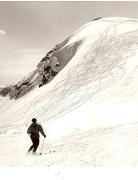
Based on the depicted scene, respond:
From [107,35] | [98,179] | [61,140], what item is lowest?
[61,140]

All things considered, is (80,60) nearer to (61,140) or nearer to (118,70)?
(118,70)

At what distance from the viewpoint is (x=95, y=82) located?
1292 inches

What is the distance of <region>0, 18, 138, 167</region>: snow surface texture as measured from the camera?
48.4ft

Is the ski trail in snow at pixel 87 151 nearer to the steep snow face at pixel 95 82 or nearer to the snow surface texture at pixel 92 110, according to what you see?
the snow surface texture at pixel 92 110

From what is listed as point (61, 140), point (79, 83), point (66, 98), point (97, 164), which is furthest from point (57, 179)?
point (79, 83)

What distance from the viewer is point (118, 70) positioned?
32562mm

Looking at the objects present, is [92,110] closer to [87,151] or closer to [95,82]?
[87,151]

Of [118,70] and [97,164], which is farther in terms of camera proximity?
[118,70]

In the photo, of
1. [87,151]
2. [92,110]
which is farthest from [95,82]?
[87,151]

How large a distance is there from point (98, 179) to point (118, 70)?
25.1 metres

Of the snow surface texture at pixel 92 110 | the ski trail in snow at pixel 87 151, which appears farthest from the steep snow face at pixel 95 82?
the ski trail in snow at pixel 87 151

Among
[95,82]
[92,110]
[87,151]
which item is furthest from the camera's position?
[95,82]

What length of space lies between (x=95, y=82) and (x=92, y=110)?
9.40 meters

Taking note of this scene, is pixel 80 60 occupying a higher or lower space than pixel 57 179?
higher
